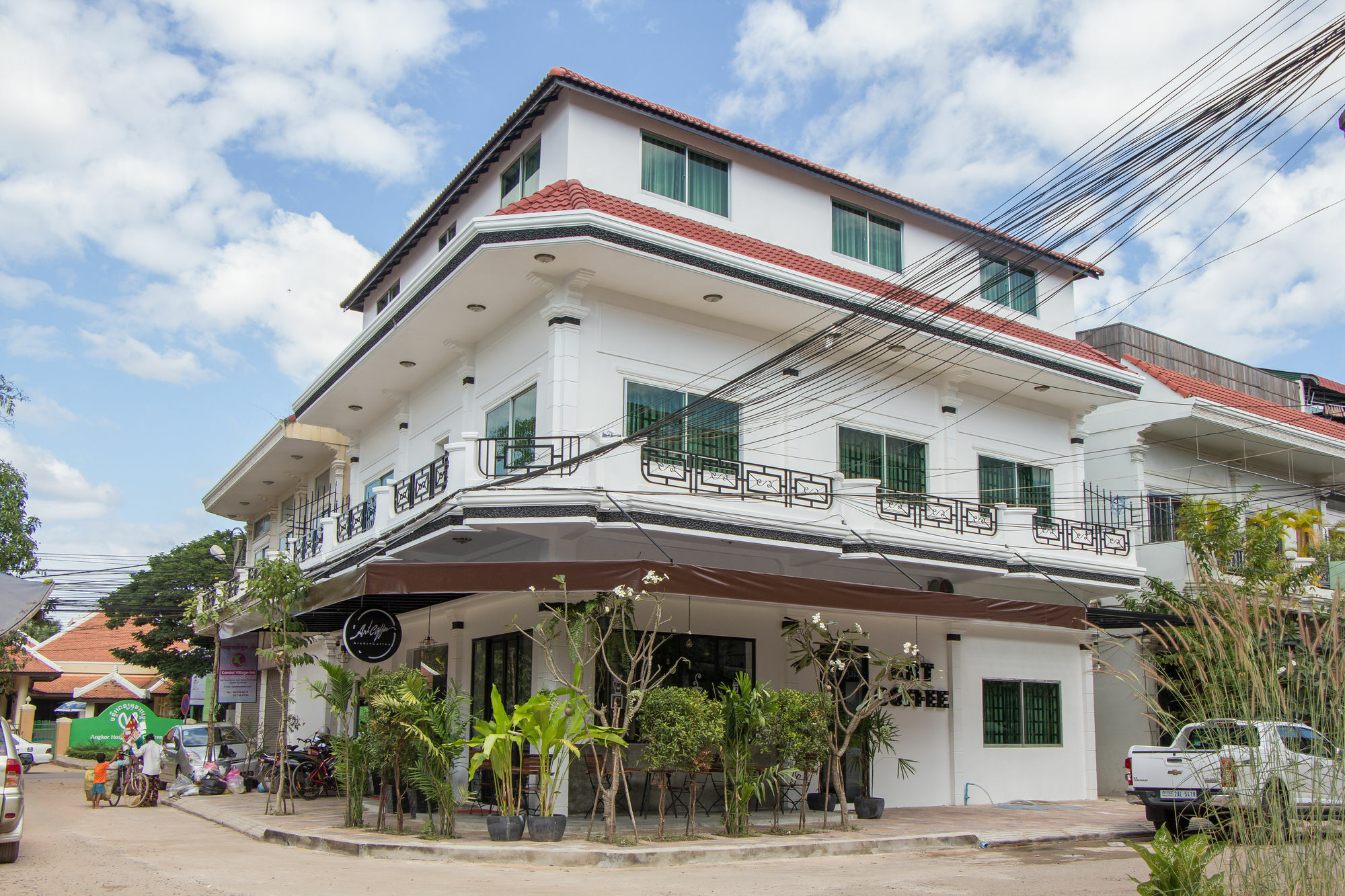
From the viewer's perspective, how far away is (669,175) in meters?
17.2

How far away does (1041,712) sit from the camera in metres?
19.8

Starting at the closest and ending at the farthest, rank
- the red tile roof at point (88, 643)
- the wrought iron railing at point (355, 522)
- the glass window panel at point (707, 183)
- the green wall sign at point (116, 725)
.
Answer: the glass window panel at point (707, 183), the wrought iron railing at point (355, 522), the green wall sign at point (116, 725), the red tile roof at point (88, 643)

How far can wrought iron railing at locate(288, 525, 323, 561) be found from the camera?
67.6ft

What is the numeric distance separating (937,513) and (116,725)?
843 inches

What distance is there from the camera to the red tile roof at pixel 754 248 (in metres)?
14.8

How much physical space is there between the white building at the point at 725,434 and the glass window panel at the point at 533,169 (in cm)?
6

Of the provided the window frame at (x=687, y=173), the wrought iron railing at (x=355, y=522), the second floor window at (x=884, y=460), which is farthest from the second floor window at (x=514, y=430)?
the second floor window at (x=884, y=460)

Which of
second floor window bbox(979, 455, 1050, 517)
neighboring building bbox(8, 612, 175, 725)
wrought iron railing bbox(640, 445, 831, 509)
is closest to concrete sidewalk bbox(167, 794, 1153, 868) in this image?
wrought iron railing bbox(640, 445, 831, 509)

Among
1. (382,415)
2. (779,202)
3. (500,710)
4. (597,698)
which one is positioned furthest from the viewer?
(382,415)

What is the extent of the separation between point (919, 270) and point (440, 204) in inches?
348

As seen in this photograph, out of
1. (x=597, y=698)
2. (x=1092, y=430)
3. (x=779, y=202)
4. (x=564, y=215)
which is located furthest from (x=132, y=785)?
(x=1092, y=430)

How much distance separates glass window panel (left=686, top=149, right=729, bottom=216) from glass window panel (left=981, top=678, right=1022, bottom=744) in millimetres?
9324

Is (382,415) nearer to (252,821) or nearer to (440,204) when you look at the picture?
(440,204)

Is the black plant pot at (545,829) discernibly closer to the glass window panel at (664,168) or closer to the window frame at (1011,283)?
the glass window panel at (664,168)
